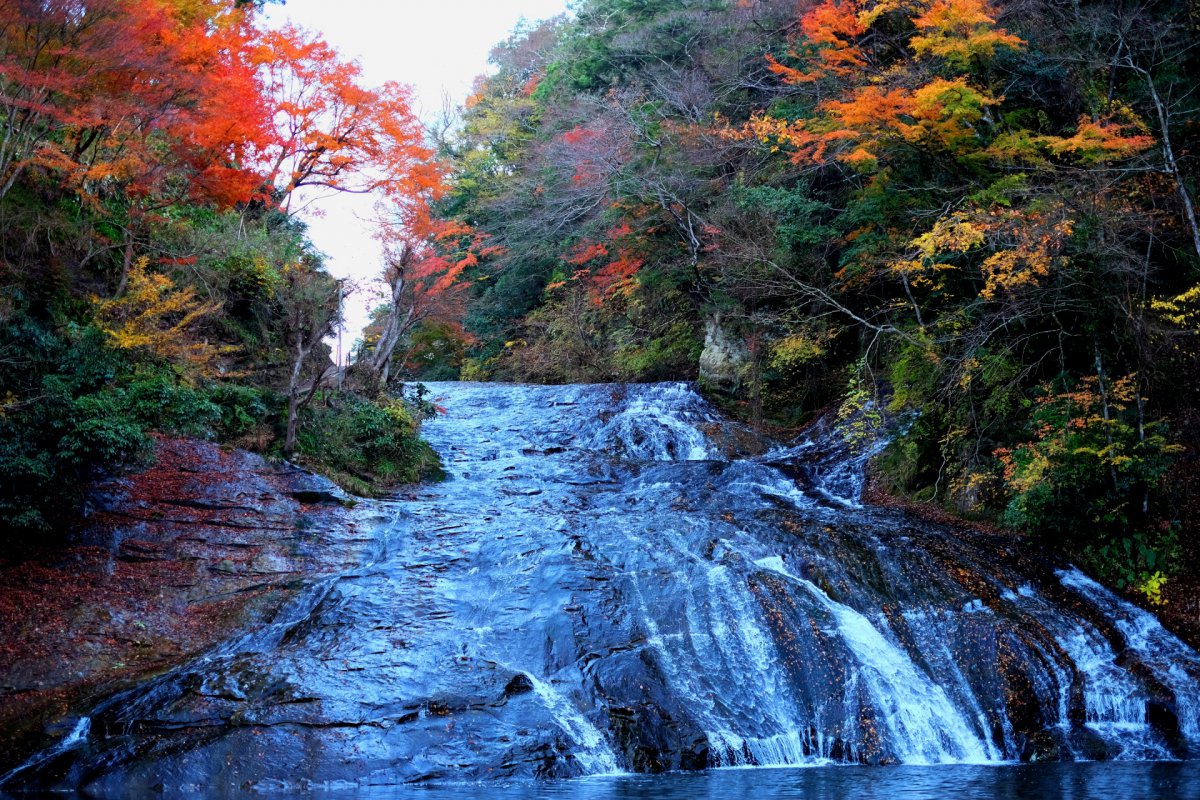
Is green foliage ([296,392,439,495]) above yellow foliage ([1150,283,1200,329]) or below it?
below

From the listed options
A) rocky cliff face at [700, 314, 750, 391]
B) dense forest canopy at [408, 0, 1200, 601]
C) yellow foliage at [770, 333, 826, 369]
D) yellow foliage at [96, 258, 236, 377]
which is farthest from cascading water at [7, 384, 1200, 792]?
rocky cliff face at [700, 314, 750, 391]

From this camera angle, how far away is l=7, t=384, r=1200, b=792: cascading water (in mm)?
7742

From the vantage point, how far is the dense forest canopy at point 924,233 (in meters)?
11.5

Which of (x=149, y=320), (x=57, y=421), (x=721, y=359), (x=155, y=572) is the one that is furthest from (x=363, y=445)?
(x=721, y=359)

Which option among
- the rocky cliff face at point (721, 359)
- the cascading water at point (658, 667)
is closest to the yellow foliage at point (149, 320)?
the cascading water at point (658, 667)

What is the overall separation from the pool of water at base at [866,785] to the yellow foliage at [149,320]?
7983mm

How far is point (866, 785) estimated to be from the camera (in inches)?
275

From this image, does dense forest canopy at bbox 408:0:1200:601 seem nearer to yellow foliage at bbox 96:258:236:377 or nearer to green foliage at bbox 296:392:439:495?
green foliage at bbox 296:392:439:495

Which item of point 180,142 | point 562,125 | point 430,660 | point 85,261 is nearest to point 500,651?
point 430,660

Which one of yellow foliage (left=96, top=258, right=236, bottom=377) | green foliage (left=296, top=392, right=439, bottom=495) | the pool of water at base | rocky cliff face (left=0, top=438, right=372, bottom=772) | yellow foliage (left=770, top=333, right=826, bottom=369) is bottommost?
the pool of water at base

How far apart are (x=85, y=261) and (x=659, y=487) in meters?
9.99

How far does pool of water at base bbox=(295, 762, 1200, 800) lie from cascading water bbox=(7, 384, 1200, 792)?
349mm

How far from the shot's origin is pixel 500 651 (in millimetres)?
9352

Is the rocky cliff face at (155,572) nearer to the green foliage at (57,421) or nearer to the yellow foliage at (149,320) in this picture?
the green foliage at (57,421)
